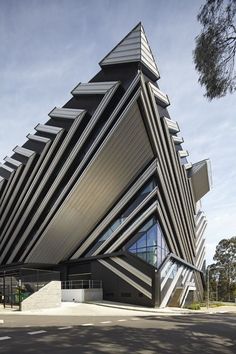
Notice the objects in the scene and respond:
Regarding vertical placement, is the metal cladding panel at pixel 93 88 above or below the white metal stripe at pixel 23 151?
above

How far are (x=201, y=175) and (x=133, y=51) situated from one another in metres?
21.8

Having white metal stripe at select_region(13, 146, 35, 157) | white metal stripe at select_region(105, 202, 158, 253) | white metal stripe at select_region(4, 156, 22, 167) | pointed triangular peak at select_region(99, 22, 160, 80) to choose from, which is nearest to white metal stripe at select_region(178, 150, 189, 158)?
white metal stripe at select_region(105, 202, 158, 253)

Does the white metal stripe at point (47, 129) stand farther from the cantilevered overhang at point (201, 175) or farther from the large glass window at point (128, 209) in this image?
the cantilevered overhang at point (201, 175)

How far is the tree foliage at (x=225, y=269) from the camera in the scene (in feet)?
295

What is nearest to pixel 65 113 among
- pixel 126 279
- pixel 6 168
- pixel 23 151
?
pixel 23 151

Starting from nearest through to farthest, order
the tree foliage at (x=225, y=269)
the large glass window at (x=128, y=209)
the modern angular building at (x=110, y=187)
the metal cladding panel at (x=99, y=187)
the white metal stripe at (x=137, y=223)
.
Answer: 1. the modern angular building at (x=110, y=187)
2. the metal cladding panel at (x=99, y=187)
3. the white metal stripe at (x=137, y=223)
4. the large glass window at (x=128, y=209)
5. the tree foliage at (x=225, y=269)

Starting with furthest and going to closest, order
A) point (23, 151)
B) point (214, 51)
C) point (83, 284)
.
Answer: point (23, 151)
point (83, 284)
point (214, 51)

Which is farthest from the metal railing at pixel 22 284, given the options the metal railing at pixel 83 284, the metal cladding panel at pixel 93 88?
the metal cladding panel at pixel 93 88

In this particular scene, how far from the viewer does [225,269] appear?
90.8m

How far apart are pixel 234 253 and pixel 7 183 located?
193ft

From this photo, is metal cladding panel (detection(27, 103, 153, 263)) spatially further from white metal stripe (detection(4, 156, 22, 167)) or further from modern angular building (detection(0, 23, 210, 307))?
white metal stripe (detection(4, 156, 22, 167))

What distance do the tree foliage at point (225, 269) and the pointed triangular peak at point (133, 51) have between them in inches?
2393

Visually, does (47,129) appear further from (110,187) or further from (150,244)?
(150,244)

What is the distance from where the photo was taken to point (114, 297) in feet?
133
